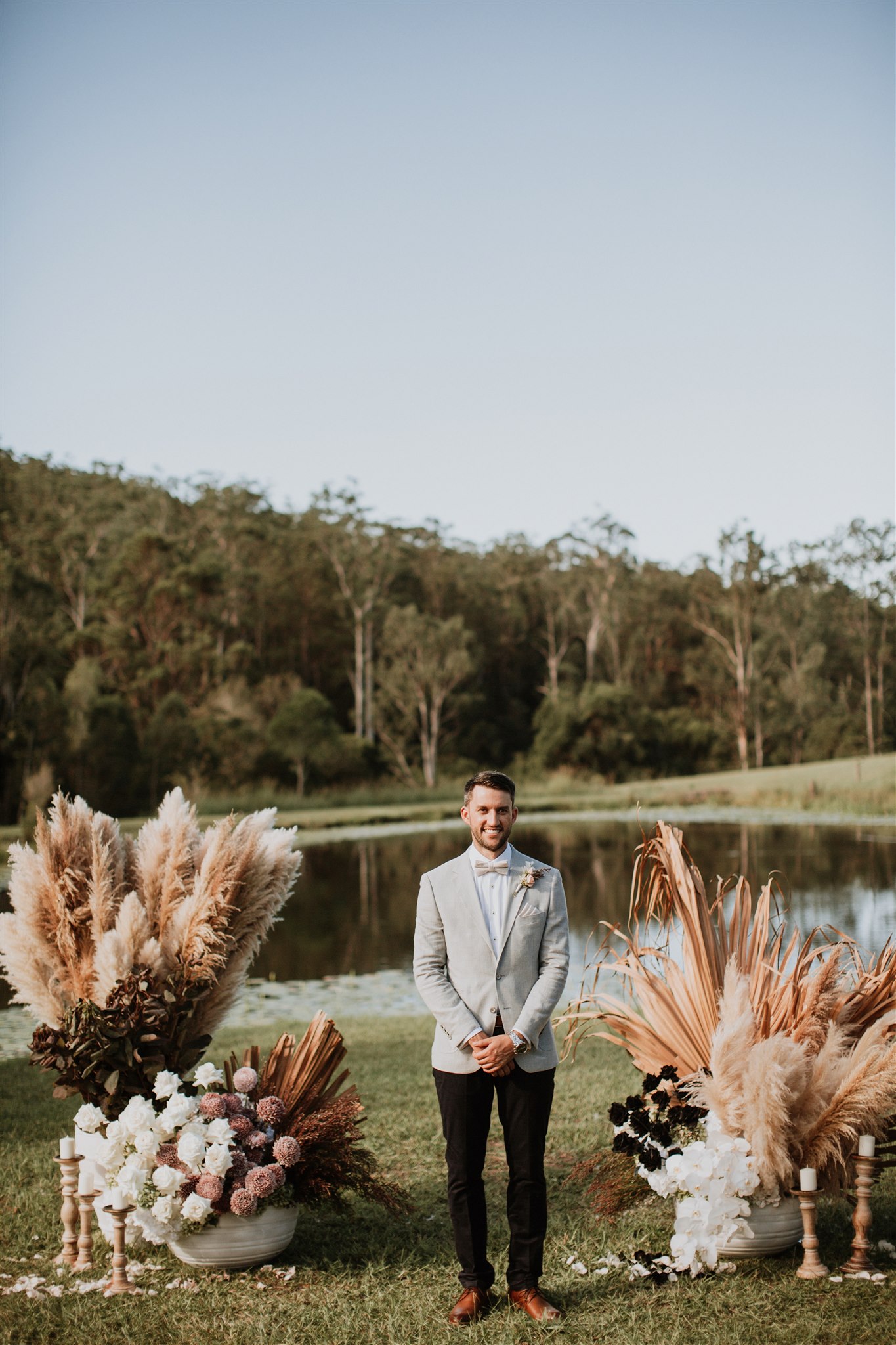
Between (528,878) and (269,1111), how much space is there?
1353mm

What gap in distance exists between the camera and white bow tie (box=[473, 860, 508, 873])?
3.96 metres

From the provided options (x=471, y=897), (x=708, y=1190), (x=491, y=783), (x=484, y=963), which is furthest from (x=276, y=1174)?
(x=491, y=783)

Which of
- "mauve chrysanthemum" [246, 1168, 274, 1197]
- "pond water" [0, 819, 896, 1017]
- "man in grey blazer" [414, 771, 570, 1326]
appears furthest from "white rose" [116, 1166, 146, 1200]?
"pond water" [0, 819, 896, 1017]

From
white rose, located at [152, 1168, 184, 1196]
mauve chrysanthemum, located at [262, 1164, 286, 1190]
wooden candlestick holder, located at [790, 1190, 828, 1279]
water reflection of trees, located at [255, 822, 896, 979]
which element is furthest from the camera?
water reflection of trees, located at [255, 822, 896, 979]

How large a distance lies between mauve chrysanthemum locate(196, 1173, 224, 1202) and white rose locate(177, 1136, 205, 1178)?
0.04m

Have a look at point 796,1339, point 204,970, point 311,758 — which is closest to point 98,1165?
point 204,970

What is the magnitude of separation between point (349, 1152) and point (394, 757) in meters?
45.9

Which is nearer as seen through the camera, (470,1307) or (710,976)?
(470,1307)

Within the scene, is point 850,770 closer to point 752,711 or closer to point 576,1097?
point 752,711

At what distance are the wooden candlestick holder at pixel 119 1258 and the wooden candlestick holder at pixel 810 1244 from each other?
221 centimetres

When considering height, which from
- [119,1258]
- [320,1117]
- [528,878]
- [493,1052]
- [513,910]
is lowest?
[119,1258]

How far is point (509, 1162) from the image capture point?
3.81m

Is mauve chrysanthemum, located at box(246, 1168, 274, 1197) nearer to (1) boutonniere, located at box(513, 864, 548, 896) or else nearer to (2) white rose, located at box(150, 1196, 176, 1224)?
(2) white rose, located at box(150, 1196, 176, 1224)

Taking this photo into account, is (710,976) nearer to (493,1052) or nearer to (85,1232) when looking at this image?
(493,1052)
